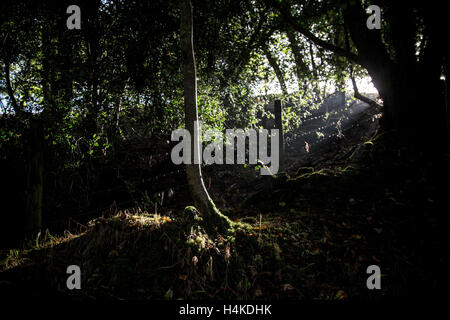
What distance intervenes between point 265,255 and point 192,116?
229cm

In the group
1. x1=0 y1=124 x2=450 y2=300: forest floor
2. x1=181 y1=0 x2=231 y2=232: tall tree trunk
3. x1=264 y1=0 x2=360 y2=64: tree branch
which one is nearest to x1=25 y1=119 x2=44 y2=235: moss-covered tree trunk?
x1=0 y1=124 x2=450 y2=300: forest floor

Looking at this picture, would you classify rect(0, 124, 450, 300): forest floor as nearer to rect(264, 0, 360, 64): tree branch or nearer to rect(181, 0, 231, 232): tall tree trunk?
rect(181, 0, 231, 232): tall tree trunk

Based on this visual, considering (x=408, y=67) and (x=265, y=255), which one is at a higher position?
(x=408, y=67)

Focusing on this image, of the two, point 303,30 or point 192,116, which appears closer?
point 192,116

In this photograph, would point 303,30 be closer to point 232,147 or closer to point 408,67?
point 408,67

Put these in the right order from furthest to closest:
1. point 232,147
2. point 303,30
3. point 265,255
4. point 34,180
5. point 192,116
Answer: point 232,147
point 303,30
point 34,180
point 192,116
point 265,255

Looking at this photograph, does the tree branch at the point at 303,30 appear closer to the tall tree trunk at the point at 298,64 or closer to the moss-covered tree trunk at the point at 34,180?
the tall tree trunk at the point at 298,64

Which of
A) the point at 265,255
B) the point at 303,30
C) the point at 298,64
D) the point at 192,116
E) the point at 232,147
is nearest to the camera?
the point at 265,255

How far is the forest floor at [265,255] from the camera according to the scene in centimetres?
254

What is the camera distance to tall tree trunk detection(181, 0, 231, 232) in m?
3.32

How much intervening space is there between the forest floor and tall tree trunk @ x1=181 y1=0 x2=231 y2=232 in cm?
21

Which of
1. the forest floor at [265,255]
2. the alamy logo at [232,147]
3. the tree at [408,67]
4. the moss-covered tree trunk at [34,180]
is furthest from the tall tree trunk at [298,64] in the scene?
→ the moss-covered tree trunk at [34,180]

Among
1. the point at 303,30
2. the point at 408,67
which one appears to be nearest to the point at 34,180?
the point at 303,30

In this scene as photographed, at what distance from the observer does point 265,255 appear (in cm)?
311
